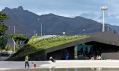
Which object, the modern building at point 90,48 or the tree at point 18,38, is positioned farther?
the tree at point 18,38

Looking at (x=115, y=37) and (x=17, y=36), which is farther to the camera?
(x=17, y=36)

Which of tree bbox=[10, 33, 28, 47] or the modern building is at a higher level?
tree bbox=[10, 33, 28, 47]

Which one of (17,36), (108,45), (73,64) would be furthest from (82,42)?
(17,36)

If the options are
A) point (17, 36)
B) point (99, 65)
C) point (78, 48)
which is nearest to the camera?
point (99, 65)

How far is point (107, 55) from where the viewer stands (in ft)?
191

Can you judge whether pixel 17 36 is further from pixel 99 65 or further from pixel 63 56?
pixel 99 65

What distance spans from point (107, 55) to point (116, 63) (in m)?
12.7

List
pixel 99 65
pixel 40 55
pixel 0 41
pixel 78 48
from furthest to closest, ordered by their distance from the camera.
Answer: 1. pixel 0 41
2. pixel 78 48
3. pixel 40 55
4. pixel 99 65

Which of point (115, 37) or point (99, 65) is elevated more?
point (115, 37)

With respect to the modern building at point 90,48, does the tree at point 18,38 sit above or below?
above

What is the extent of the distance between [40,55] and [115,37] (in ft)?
46.0

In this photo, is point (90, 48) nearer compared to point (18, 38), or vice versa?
point (90, 48)

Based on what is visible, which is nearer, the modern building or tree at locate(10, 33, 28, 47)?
the modern building

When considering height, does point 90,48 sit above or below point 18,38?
below
